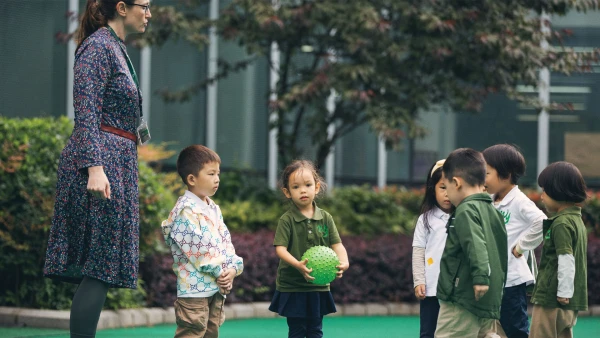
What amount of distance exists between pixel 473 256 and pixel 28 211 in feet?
14.8

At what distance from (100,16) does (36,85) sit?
652cm

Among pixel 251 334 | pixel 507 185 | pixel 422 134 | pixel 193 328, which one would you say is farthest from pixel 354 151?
pixel 193 328

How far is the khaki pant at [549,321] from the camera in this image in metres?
6.15

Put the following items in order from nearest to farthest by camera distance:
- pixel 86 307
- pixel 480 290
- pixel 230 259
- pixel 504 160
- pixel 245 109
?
pixel 86 307
pixel 480 290
pixel 230 259
pixel 504 160
pixel 245 109

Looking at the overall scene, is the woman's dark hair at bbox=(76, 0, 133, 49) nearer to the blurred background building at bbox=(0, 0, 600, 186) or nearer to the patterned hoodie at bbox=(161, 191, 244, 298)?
the patterned hoodie at bbox=(161, 191, 244, 298)

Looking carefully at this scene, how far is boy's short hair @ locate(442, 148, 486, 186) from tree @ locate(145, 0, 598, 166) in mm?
5150

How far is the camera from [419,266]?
20.9 ft

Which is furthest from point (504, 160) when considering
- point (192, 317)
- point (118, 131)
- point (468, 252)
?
point (118, 131)

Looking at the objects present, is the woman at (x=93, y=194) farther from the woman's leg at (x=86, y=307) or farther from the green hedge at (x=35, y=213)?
the green hedge at (x=35, y=213)

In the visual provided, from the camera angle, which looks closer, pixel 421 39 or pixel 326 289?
pixel 326 289

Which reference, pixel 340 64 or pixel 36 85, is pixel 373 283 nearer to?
pixel 340 64

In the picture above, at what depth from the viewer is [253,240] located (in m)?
10.5

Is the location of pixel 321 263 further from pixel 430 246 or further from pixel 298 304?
pixel 430 246

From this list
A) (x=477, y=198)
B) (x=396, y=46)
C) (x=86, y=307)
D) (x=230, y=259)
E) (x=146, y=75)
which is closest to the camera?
(x=86, y=307)
